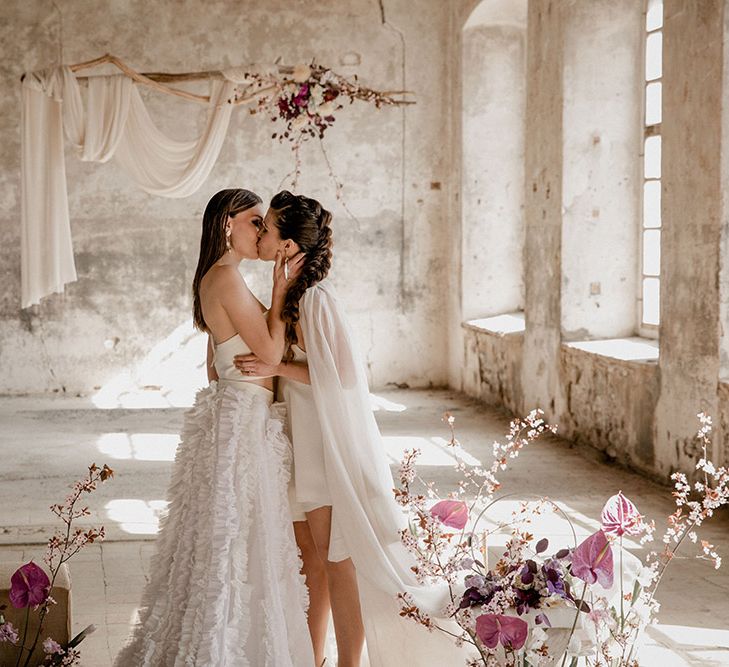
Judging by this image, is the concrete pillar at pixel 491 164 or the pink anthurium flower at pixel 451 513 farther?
the concrete pillar at pixel 491 164

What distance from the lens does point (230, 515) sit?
3.24 m

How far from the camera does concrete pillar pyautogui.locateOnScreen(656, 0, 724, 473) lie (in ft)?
19.3

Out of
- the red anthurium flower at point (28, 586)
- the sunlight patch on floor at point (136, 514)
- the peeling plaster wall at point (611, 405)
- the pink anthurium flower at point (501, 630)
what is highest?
the pink anthurium flower at point (501, 630)

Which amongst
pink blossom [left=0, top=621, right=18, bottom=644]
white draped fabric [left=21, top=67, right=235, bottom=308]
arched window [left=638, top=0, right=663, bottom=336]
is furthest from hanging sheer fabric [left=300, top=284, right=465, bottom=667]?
arched window [left=638, top=0, right=663, bottom=336]

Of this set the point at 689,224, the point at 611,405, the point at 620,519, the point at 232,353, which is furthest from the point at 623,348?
the point at 620,519

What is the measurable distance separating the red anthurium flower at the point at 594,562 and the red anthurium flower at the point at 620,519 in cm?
7

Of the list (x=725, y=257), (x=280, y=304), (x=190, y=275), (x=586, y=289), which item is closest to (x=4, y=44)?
(x=190, y=275)

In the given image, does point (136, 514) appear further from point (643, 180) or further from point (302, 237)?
point (643, 180)

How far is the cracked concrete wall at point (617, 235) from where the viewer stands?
593 centimetres

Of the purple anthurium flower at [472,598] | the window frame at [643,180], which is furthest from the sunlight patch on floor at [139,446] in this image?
the purple anthurium flower at [472,598]

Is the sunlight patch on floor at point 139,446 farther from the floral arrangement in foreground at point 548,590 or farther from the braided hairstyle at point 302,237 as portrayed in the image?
the floral arrangement in foreground at point 548,590

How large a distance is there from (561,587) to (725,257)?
420 centimetres

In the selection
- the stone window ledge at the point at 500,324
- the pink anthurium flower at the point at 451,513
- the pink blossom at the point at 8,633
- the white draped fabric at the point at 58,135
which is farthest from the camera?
the stone window ledge at the point at 500,324

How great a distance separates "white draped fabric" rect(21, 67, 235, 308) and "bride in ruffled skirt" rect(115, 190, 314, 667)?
173 inches
